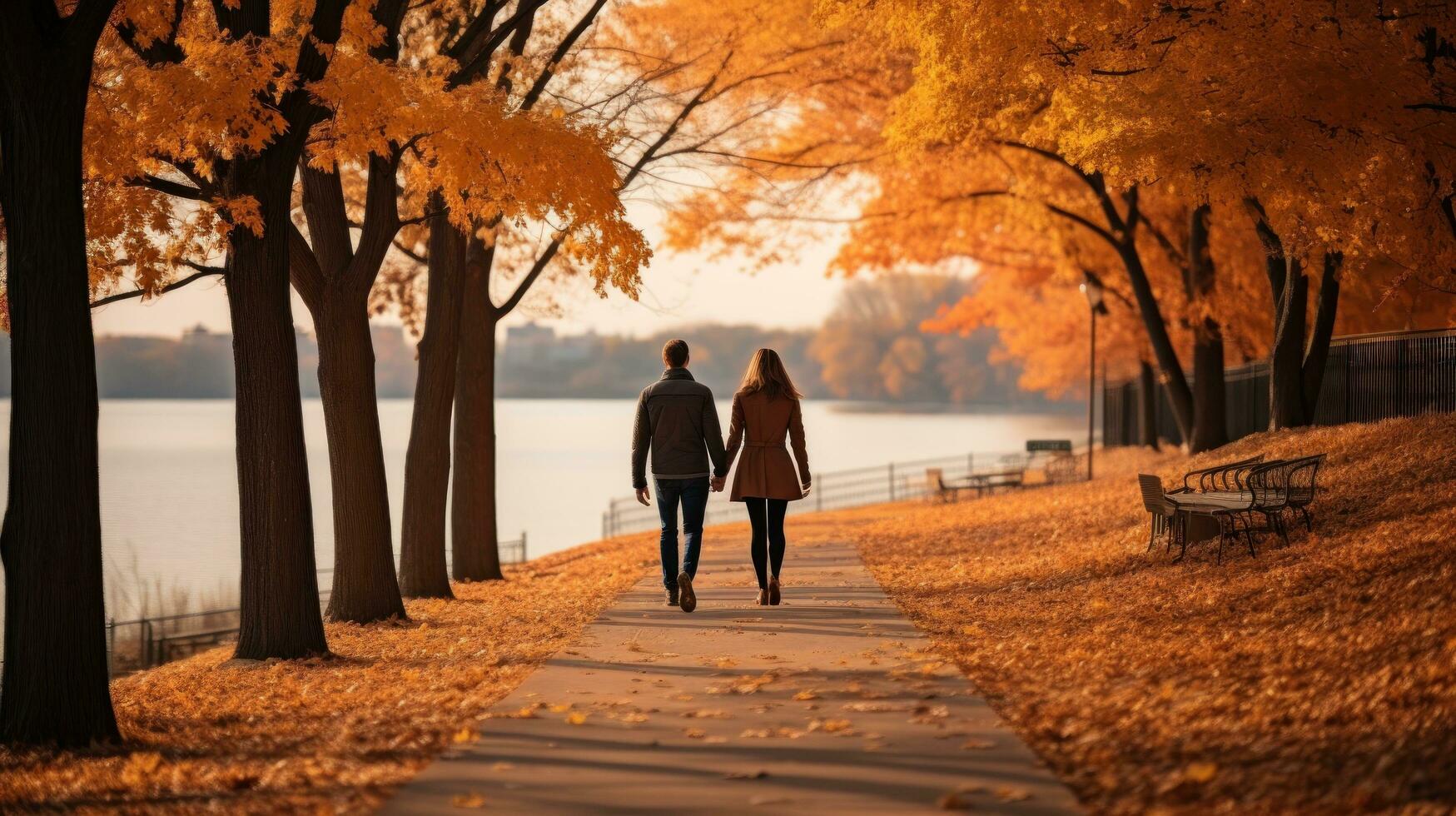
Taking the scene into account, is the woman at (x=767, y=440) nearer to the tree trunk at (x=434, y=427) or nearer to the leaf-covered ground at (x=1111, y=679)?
the leaf-covered ground at (x=1111, y=679)

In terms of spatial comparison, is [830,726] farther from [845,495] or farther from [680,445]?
[845,495]

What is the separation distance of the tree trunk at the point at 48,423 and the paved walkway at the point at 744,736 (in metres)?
2.38

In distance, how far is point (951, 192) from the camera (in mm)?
25109

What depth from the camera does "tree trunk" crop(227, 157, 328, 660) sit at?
32.5ft

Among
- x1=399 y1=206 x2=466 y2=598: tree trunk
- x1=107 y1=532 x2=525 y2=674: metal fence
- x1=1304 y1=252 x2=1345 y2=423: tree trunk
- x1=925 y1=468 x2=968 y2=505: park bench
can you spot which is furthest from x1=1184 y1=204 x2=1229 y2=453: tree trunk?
x1=399 y1=206 x2=466 y2=598: tree trunk

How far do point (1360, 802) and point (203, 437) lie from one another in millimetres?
106227

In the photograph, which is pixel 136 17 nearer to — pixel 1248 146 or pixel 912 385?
pixel 1248 146

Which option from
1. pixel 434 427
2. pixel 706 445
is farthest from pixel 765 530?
pixel 434 427

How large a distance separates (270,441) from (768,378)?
12.7 feet

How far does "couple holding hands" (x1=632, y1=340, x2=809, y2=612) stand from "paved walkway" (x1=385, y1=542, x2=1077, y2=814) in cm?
108

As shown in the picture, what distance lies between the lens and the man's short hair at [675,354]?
1109 centimetres

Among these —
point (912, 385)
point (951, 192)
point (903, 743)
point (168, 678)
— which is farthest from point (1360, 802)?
point (912, 385)

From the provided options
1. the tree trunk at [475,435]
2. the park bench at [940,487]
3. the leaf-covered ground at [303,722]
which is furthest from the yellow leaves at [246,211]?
the park bench at [940,487]

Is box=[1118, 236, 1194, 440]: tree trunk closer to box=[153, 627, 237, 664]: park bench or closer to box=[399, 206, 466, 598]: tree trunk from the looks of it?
box=[399, 206, 466, 598]: tree trunk
